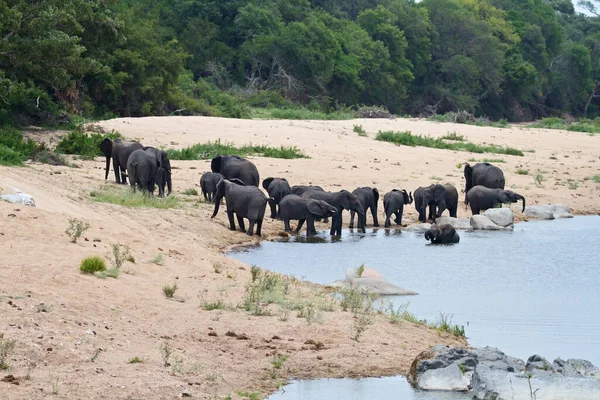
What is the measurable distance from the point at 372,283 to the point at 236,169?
8220mm

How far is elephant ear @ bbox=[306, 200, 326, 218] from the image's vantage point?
19.2m

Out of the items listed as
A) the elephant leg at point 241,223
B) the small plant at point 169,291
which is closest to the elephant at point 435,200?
the elephant leg at point 241,223

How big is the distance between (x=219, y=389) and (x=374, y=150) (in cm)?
2184

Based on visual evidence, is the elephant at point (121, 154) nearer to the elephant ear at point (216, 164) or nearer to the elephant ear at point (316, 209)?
the elephant ear at point (216, 164)

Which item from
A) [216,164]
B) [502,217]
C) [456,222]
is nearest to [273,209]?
[216,164]

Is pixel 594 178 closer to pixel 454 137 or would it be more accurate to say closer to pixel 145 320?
pixel 454 137

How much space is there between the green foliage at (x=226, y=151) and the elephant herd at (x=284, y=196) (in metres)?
3.13

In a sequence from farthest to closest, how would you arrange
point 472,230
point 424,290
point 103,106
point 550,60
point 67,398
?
point 550,60, point 103,106, point 472,230, point 424,290, point 67,398

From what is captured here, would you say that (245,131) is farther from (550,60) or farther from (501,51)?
(550,60)

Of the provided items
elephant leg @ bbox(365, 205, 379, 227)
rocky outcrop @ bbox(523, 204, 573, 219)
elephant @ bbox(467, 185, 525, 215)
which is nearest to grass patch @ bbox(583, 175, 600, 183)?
rocky outcrop @ bbox(523, 204, 573, 219)

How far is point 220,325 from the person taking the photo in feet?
33.6

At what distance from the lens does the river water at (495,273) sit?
38.8ft

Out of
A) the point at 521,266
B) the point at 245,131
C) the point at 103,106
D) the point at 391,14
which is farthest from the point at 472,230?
the point at 391,14

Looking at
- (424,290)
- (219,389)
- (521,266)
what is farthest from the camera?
(521,266)
